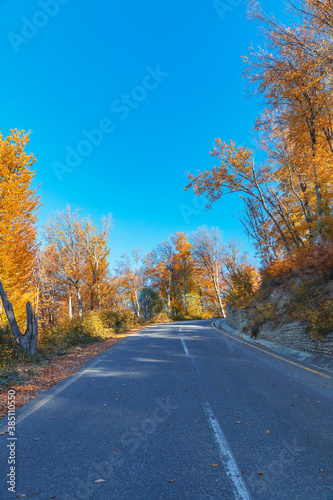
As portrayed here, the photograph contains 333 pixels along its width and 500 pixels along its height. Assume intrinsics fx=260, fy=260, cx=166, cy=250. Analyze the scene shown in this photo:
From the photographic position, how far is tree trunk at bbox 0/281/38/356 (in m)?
8.58

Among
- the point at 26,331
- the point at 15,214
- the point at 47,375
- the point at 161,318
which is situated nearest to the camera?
the point at 47,375

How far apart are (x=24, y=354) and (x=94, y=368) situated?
2.91m

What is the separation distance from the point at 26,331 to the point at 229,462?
821cm

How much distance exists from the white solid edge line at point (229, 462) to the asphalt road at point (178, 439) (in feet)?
0.03

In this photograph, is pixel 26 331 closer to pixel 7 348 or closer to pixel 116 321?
pixel 7 348

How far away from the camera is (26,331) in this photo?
28.8 feet

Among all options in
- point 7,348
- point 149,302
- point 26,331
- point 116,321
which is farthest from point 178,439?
point 149,302

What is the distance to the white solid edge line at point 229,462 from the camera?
7.06 feet

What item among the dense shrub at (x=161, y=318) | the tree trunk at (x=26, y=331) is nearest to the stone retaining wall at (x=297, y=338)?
the tree trunk at (x=26, y=331)

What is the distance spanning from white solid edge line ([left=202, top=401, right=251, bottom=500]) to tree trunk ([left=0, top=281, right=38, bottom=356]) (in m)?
7.25

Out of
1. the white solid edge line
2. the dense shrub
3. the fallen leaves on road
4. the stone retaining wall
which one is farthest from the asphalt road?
the dense shrub

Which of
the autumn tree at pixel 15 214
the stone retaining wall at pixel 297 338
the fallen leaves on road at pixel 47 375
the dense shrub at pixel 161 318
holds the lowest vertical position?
the dense shrub at pixel 161 318

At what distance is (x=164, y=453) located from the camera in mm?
2779

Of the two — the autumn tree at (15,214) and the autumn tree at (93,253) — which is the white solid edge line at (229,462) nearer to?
the autumn tree at (15,214)
